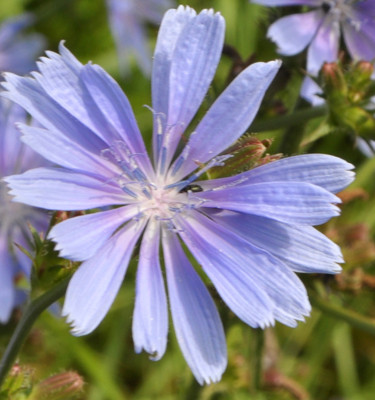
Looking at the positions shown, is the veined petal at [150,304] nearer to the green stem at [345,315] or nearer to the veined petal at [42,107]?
the veined petal at [42,107]

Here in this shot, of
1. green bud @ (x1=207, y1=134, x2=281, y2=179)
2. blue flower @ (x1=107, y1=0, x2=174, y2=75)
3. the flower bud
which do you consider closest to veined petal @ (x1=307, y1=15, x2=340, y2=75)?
the flower bud

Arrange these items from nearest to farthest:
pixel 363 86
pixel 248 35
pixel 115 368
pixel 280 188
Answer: pixel 280 188, pixel 363 86, pixel 115 368, pixel 248 35

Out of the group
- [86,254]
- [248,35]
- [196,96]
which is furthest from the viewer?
[248,35]

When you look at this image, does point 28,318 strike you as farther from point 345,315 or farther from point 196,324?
point 345,315

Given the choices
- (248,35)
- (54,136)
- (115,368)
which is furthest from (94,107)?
(248,35)

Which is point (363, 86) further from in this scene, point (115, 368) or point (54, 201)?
point (115, 368)

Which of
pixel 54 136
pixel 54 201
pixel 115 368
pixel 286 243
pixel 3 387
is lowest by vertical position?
pixel 115 368

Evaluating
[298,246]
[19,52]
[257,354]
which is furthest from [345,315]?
[19,52]

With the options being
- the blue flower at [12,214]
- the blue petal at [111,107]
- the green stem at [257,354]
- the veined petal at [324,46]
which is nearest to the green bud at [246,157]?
the blue petal at [111,107]
